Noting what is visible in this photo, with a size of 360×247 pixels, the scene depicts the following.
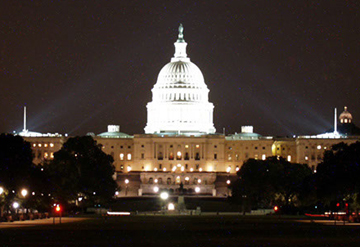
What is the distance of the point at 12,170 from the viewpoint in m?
106

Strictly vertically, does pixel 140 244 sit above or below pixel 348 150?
below

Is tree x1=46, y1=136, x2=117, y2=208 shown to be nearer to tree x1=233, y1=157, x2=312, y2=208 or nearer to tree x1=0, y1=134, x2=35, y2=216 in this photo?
tree x1=0, y1=134, x2=35, y2=216

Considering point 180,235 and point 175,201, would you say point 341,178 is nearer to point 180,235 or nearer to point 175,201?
point 180,235

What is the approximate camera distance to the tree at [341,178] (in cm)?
9938

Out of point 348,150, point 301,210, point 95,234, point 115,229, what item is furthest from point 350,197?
point 95,234

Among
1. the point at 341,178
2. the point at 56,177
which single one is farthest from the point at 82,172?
the point at 341,178

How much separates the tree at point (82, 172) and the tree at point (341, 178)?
31.8 metres

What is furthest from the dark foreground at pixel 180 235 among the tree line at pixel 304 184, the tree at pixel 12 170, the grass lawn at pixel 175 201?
the grass lawn at pixel 175 201

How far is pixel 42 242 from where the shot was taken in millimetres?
64688

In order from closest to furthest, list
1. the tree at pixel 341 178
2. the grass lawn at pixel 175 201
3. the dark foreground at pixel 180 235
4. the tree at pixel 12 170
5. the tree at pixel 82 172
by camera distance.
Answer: the dark foreground at pixel 180 235 < the tree at pixel 341 178 < the tree at pixel 12 170 < the tree at pixel 82 172 < the grass lawn at pixel 175 201

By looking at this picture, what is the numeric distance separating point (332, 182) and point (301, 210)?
25.9 meters

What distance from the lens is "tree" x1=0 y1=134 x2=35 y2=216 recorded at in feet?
344

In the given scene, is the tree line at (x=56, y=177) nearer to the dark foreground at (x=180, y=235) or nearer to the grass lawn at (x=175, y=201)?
the grass lawn at (x=175, y=201)

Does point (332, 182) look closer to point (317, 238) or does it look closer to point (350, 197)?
point (350, 197)
